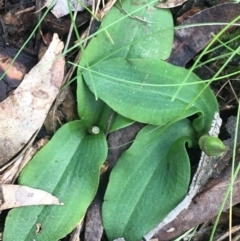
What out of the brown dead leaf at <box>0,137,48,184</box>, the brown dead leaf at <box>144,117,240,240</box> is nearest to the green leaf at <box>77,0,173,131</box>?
the brown dead leaf at <box>0,137,48,184</box>

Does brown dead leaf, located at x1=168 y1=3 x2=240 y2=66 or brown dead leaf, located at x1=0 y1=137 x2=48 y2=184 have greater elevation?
brown dead leaf, located at x1=168 y1=3 x2=240 y2=66

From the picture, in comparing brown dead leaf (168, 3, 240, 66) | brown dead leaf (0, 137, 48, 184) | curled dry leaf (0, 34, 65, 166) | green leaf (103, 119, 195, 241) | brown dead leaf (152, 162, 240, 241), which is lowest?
brown dead leaf (152, 162, 240, 241)

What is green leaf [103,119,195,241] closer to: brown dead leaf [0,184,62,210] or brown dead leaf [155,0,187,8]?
brown dead leaf [0,184,62,210]

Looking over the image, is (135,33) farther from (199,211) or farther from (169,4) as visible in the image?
(199,211)

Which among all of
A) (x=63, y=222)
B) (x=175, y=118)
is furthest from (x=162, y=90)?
(x=63, y=222)

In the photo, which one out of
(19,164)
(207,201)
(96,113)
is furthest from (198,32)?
(19,164)

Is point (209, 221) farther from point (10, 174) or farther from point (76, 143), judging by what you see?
point (10, 174)

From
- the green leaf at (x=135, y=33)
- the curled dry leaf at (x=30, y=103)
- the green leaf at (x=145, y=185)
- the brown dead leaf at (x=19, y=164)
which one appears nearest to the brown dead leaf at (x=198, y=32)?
the green leaf at (x=135, y=33)
